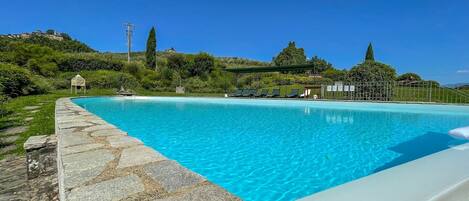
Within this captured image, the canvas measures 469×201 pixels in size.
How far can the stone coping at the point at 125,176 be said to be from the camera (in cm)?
114

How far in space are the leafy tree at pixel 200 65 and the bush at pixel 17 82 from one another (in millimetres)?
14799

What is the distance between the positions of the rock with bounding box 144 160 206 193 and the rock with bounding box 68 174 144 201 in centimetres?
11

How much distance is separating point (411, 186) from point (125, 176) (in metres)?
1.51

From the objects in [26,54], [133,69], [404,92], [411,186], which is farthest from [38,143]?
[26,54]

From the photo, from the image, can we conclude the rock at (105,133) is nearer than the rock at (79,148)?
No

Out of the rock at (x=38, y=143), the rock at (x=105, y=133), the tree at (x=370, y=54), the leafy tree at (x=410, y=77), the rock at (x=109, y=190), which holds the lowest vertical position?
the rock at (x=38, y=143)

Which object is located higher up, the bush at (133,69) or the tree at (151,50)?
the tree at (151,50)

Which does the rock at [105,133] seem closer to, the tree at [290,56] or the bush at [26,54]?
the bush at [26,54]

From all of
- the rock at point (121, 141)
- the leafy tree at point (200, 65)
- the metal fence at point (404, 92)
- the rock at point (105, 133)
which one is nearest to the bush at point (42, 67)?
the leafy tree at point (200, 65)

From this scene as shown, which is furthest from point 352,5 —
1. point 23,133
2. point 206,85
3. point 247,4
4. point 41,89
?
point 41,89

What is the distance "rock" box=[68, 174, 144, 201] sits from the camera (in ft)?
3.69

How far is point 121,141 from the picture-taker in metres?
2.27

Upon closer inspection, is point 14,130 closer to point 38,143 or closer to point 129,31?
point 38,143

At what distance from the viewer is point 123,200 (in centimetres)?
110
